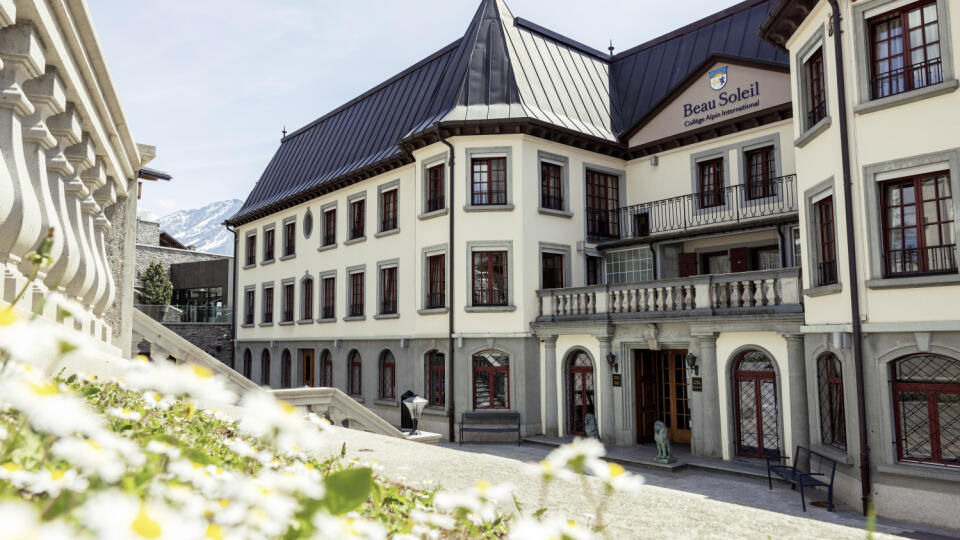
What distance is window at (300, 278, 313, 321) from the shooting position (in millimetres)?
30719

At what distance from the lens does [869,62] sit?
42.4 feet

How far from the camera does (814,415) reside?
14.9 m

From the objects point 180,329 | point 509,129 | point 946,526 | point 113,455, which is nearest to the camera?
point 113,455

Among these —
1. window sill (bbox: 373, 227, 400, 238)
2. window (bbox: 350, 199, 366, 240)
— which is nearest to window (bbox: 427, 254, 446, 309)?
window sill (bbox: 373, 227, 400, 238)

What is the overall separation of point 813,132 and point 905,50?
2.29m

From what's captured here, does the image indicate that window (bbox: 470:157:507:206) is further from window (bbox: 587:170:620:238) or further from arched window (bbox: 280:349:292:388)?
arched window (bbox: 280:349:292:388)

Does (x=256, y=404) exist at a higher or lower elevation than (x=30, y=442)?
higher

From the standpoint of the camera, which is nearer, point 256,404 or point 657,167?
point 256,404

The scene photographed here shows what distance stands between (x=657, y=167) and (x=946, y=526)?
14.3 m

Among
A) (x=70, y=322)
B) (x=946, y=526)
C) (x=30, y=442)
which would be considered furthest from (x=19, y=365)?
(x=946, y=526)

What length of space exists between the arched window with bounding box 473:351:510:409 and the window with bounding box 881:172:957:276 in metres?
11.8

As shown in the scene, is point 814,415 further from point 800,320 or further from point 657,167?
point 657,167

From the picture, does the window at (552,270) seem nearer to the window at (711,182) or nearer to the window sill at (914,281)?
the window at (711,182)

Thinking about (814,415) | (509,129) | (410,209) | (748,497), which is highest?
(509,129)
